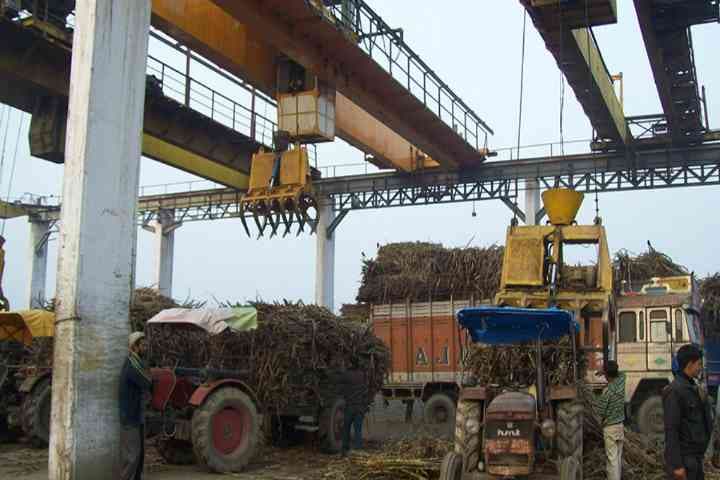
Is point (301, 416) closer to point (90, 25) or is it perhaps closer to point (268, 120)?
point (90, 25)

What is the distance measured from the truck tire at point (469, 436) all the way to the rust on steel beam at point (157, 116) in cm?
1144

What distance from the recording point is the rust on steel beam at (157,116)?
52.3 ft

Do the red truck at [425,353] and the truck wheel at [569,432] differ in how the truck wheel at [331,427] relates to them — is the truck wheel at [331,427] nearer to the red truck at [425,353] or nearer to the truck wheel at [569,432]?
the truck wheel at [569,432]

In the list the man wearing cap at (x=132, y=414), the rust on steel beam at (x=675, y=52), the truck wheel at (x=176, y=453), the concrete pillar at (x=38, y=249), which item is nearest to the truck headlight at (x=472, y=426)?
the man wearing cap at (x=132, y=414)

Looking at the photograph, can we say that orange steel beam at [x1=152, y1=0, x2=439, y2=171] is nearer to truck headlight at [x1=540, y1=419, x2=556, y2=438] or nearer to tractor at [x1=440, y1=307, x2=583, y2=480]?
tractor at [x1=440, y1=307, x2=583, y2=480]

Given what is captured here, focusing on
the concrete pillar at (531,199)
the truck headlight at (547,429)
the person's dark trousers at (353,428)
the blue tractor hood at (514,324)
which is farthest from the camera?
the concrete pillar at (531,199)

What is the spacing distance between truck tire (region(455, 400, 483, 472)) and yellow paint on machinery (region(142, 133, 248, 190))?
43.4ft

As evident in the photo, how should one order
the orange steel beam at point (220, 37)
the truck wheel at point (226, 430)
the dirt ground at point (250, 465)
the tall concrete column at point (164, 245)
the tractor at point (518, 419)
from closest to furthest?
the tractor at point (518, 419) → the truck wheel at point (226, 430) → the dirt ground at point (250, 465) → the orange steel beam at point (220, 37) → the tall concrete column at point (164, 245)

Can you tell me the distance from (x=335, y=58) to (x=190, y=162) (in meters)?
7.52

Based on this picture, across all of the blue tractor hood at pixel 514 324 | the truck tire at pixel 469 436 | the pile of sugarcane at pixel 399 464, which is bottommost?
the pile of sugarcane at pixel 399 464

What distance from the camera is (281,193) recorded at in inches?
535

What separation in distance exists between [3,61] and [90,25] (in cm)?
679

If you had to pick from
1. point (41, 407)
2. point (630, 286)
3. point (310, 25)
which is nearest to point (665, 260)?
point (630, 286)

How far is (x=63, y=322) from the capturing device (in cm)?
958
